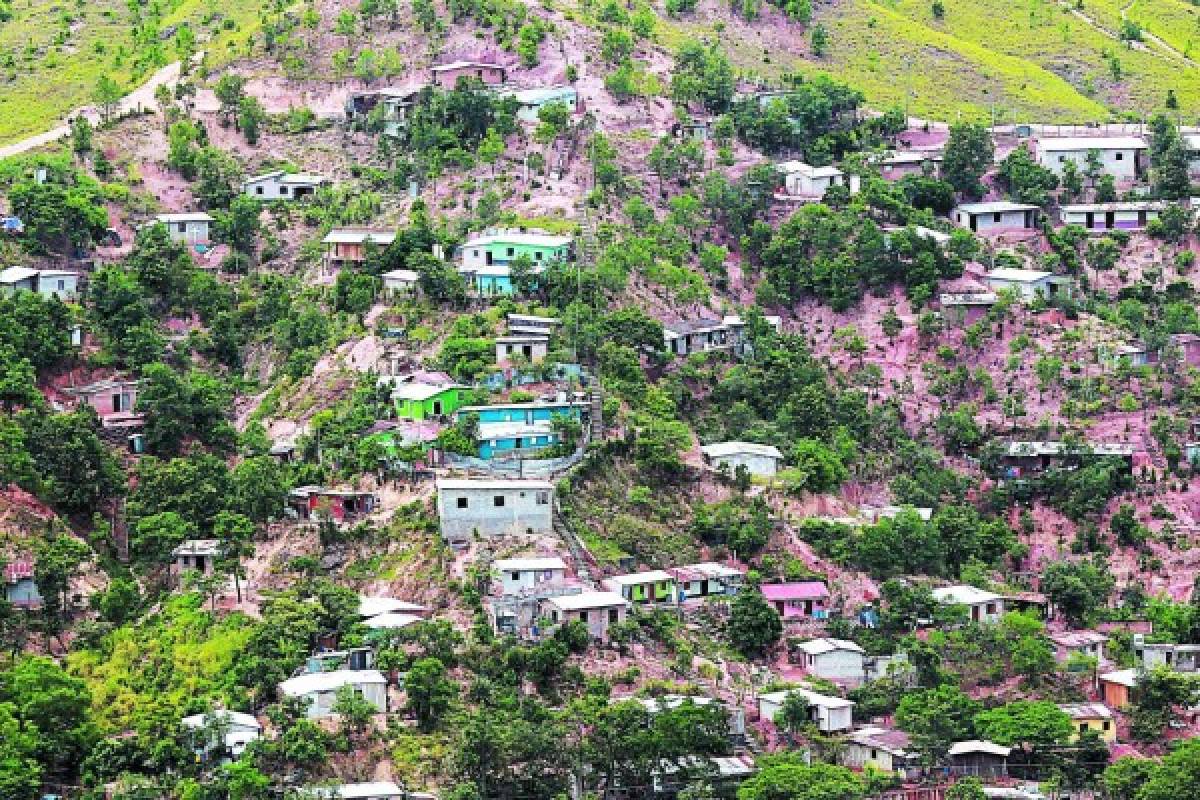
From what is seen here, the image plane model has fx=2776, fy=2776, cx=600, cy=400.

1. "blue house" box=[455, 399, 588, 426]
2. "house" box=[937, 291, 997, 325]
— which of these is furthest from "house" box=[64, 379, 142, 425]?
"house" box=[937, 291, 997, 325]

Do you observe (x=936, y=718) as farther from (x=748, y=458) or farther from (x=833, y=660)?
(x=748, y=458)

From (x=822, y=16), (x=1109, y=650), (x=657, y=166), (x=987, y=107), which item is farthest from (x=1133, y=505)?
(x=822, y=16)

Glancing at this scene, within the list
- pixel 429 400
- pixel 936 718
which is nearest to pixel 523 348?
pixel 429 400

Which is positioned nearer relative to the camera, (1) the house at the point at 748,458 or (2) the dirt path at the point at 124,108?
(1) the house at the point at 748,458

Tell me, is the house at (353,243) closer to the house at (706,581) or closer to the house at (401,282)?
the house at (401,282)

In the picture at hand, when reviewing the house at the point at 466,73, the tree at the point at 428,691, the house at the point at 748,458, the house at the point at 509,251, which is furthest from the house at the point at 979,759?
the house at the point at 466,73

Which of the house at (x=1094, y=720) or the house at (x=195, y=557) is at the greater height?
the house at (x=195, y=557)

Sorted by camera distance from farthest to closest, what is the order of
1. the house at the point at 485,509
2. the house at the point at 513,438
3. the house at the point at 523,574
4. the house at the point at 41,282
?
the house at the point at 41,282
the house at the point at 513,438
the house at the point at 485,509
the house at the point at 523,574

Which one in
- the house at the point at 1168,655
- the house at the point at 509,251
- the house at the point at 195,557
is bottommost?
the house at the point at 1168,655
